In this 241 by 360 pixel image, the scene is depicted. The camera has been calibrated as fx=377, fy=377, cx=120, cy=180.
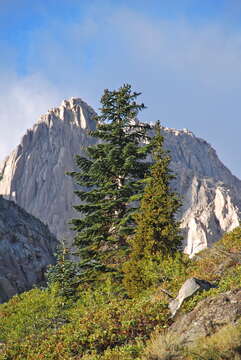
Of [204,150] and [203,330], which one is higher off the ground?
[204,150]

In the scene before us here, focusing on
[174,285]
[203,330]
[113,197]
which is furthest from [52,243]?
[203,330]

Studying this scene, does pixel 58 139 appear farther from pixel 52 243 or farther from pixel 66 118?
pixel 52 243

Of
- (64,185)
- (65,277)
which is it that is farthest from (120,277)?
(64,185)

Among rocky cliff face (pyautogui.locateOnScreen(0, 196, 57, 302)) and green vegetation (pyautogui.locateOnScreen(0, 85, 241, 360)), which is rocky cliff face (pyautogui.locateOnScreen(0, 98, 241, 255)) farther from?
green vegetation (pyautogui.locateOnScreen(0, 85, 241, 360))

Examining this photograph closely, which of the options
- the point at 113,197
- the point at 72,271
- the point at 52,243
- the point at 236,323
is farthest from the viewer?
the point at 52,243

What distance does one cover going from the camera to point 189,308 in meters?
10.3

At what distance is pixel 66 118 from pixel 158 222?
413 ft

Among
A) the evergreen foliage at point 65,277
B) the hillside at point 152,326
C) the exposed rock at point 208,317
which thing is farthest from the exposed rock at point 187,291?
the evergreen foliage at point 65,277

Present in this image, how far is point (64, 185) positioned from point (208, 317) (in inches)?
4572

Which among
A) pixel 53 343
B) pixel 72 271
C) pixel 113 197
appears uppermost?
pixel 113 197

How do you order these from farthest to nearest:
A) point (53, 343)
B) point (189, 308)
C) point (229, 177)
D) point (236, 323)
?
point (229, 177) < point (53, 343) < point (189, 308) < point (236, 323)

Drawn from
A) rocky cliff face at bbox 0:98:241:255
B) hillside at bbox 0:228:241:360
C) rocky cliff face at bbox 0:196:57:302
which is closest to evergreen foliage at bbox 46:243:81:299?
hillside at bbox 0:228:241:360

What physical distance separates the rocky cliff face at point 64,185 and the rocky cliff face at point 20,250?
49367mm

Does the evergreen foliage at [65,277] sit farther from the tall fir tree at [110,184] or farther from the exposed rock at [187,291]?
the exposed rock at [187,291]
